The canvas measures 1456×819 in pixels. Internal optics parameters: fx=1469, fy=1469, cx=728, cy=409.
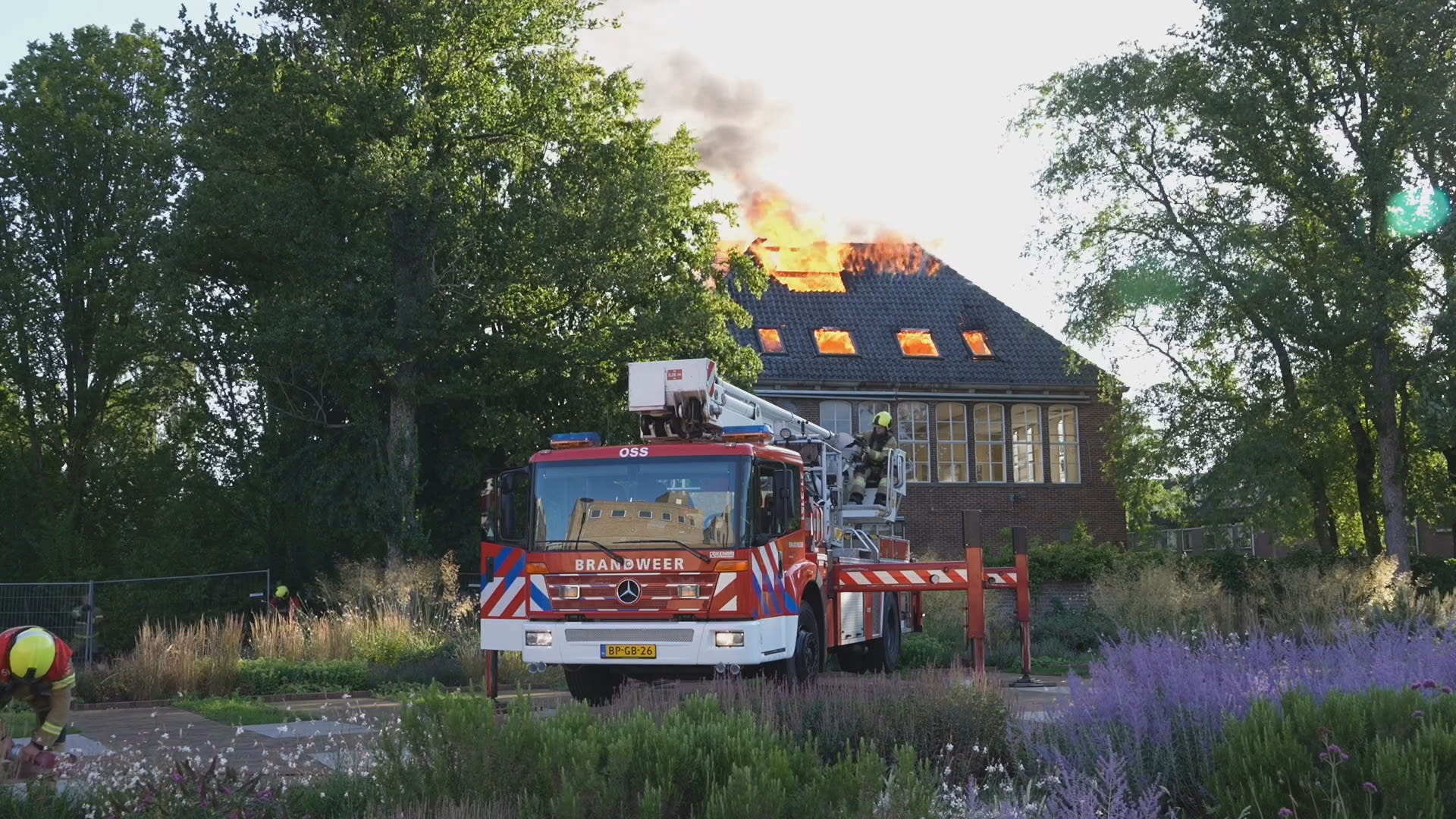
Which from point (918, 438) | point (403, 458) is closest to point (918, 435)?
point (918, 438)

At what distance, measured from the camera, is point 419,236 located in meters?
28.2

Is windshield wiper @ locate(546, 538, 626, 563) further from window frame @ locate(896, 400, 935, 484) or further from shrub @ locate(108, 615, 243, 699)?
window frame @ locate(896, 400, 935, 484)

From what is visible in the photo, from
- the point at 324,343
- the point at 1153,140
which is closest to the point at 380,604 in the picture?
the point at 324,343

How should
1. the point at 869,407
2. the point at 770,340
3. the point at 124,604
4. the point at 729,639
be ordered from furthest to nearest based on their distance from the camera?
the point at 869,407 → the point at 770,340 → the point at 124,604 → the point at 729,639

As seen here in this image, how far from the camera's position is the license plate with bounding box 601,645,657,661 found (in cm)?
1313

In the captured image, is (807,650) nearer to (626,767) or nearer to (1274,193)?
(626,767)

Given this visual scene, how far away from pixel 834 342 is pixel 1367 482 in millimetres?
14401

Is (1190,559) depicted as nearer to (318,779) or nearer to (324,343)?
(324,343)

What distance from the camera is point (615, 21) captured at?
3055 centimetres

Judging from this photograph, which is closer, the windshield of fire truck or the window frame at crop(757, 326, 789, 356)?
the windshield of fire truck

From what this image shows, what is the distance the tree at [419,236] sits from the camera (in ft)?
88.4

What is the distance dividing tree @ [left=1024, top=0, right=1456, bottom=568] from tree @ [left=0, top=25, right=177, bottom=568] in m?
21.9

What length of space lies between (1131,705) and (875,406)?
33.7 metres

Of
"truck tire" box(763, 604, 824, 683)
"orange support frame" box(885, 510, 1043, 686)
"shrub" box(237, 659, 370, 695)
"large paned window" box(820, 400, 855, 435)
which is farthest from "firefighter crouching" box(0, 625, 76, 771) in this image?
"large paned window" box(820, 400, 855, 435)
